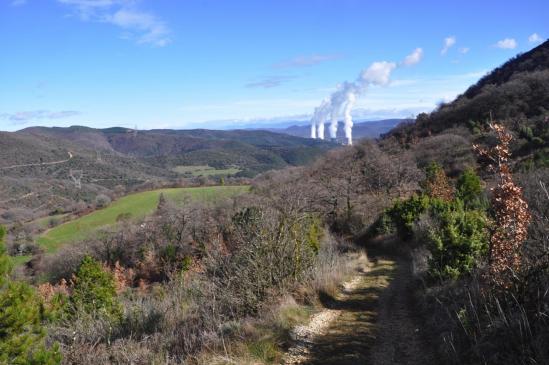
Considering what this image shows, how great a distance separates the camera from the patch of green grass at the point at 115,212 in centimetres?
6604

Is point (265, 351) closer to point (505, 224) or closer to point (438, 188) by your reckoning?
point (505, 224)

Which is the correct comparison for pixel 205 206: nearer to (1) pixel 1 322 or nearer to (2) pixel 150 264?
(2) pixel 150 264

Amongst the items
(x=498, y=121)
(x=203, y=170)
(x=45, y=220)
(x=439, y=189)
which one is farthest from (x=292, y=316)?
(x=203, y=170)

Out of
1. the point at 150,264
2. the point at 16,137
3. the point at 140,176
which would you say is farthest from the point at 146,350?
the point at 16,137

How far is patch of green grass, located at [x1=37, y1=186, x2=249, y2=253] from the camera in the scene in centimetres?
6604

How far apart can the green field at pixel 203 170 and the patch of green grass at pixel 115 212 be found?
66257 millimetres

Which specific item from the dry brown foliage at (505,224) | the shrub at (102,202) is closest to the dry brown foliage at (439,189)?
the dry brown foliage at (505,224)

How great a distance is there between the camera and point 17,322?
10281 millimetres

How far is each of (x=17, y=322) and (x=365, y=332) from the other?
7837 mm

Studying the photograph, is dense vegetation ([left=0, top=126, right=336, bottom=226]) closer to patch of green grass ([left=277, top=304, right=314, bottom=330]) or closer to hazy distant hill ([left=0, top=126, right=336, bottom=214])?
hazy distant hill ([left=0, top=126, right=336, bottom=214])

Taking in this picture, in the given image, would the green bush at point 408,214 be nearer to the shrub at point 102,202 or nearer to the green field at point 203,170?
the shrub at point 102,202

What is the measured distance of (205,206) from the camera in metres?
57.4

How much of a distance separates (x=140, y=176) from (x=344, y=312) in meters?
152

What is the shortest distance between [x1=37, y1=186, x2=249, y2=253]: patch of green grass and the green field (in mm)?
66257
